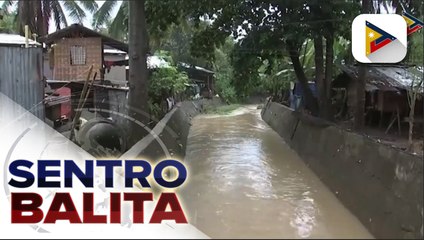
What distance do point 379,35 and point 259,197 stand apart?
4.17 metres

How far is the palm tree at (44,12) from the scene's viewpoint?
698 inches

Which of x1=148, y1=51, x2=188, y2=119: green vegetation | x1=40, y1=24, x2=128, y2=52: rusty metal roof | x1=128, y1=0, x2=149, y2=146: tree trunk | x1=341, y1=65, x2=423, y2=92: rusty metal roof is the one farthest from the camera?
x1=40, y1=24, x2=128, y2=52: rusty metal roof

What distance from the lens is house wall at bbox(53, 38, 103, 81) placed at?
18.5 metres

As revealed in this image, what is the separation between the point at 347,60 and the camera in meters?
22.0

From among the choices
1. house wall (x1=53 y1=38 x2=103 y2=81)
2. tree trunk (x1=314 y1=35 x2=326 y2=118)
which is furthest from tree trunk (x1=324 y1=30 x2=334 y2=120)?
house wall (x1=53 y1=38 x2=103 y2=81)

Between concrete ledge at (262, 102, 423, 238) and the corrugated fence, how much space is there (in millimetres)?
6465

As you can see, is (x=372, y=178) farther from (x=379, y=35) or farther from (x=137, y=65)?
(x=137, y=65)

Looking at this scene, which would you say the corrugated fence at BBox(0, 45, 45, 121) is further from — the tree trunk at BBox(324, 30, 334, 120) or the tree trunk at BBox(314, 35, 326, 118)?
the tree trunk at BBox(314, 35, 326, 118)

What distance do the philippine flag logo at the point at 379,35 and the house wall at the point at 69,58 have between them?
11014 mm

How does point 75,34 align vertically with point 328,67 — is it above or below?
above

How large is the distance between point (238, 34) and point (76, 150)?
28.7 feet

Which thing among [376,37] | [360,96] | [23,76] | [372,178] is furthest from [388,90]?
[23,76]

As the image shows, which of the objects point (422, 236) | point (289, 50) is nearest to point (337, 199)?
point (422, 236)

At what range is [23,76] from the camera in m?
9.16
